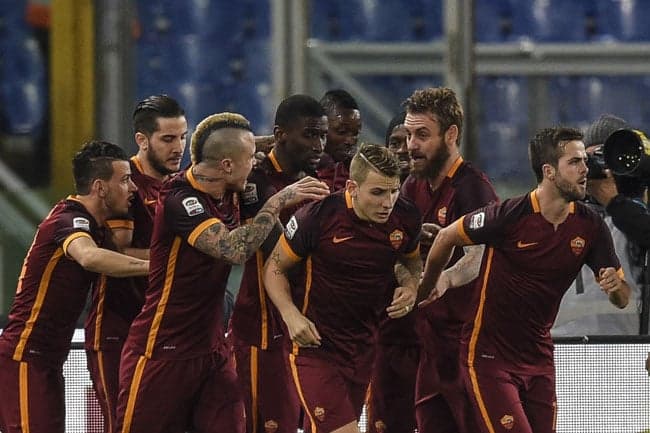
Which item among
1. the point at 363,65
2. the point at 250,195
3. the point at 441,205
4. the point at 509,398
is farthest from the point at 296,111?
the point at 363,65

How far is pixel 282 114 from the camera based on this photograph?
533 centimetres

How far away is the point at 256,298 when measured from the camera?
522 cm

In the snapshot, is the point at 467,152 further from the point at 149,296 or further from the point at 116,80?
the point at 149,296

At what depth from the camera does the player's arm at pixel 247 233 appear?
4.59 metres

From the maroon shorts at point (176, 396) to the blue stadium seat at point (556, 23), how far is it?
514 cm

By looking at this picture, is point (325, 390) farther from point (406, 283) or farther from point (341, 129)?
point (341, 129)

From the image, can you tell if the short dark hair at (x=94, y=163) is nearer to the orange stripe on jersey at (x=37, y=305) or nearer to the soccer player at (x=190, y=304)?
the orange stripe on jersey at (x=37, y=305)

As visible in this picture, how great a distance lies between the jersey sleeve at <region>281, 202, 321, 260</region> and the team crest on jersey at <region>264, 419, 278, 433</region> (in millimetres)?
745

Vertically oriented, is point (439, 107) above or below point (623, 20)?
below

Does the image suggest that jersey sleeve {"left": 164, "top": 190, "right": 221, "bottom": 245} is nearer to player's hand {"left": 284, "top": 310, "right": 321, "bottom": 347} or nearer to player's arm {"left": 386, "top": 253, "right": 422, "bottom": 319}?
player's hand {"left": 284, "top": 310, "right": 321, "bottom": 347}

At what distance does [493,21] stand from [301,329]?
5.23m

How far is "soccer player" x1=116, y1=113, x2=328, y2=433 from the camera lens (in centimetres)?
471

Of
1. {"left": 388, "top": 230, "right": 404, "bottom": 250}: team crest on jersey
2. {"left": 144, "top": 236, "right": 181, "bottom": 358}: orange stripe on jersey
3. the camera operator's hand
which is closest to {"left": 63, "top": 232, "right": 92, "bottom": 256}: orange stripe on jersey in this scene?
{"left": 144, "top": 236, "right": 181, "bottom": 358}: orange stripe on jersey

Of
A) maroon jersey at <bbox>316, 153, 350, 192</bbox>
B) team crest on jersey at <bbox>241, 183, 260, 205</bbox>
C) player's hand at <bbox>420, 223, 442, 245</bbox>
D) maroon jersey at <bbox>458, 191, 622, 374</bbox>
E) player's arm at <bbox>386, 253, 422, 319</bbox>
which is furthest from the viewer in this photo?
maroon jersey at <bbox>316, 153, 350, 192</bbox>
